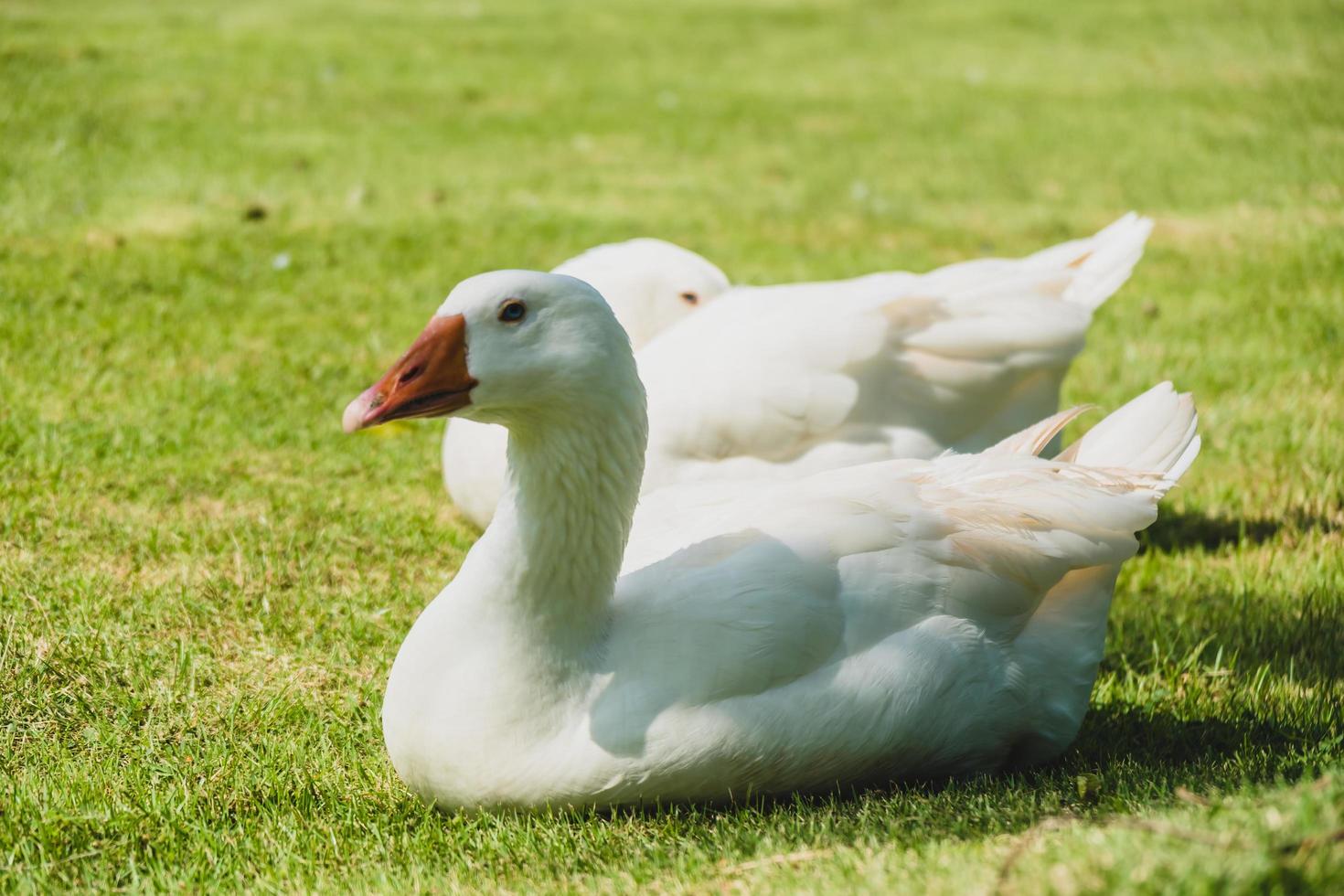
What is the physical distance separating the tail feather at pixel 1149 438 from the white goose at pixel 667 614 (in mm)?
215

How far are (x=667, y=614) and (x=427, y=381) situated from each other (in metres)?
0.75

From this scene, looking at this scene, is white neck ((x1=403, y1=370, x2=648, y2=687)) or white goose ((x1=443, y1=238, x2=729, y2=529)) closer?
white neck ((x1=403, y1=370, x2=648, y2=687))

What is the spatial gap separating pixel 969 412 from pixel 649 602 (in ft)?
6.54

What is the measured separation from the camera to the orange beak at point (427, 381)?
9.18 feet

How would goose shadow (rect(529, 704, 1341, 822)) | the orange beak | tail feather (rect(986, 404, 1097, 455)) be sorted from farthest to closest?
tail feather (rect(986, 404, 1097, 455)) → goose shadow (rect(529, 704, 1341, 822)) → the orange beak

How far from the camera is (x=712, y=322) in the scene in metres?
4.79

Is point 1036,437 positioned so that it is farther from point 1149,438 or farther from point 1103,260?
point 1103,260

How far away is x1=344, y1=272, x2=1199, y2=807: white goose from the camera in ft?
9.50

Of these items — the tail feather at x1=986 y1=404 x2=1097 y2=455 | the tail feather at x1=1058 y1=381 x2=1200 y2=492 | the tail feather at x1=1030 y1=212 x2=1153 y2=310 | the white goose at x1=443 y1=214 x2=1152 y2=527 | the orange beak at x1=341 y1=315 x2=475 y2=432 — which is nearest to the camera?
the orange beak at x1=341 y1=315 x2=475 y2=432

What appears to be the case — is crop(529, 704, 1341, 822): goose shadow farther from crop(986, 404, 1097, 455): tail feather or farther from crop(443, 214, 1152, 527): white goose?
crop(443, 214, 1152, 527): white goose

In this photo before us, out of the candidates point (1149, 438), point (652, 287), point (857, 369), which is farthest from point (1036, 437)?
point (652, 287)

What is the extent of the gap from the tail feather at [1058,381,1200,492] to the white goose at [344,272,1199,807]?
0.71 feet

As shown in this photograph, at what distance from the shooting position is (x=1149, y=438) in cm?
364

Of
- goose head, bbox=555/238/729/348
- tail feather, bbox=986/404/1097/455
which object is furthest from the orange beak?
goose head, bbox=555/238/729/348
